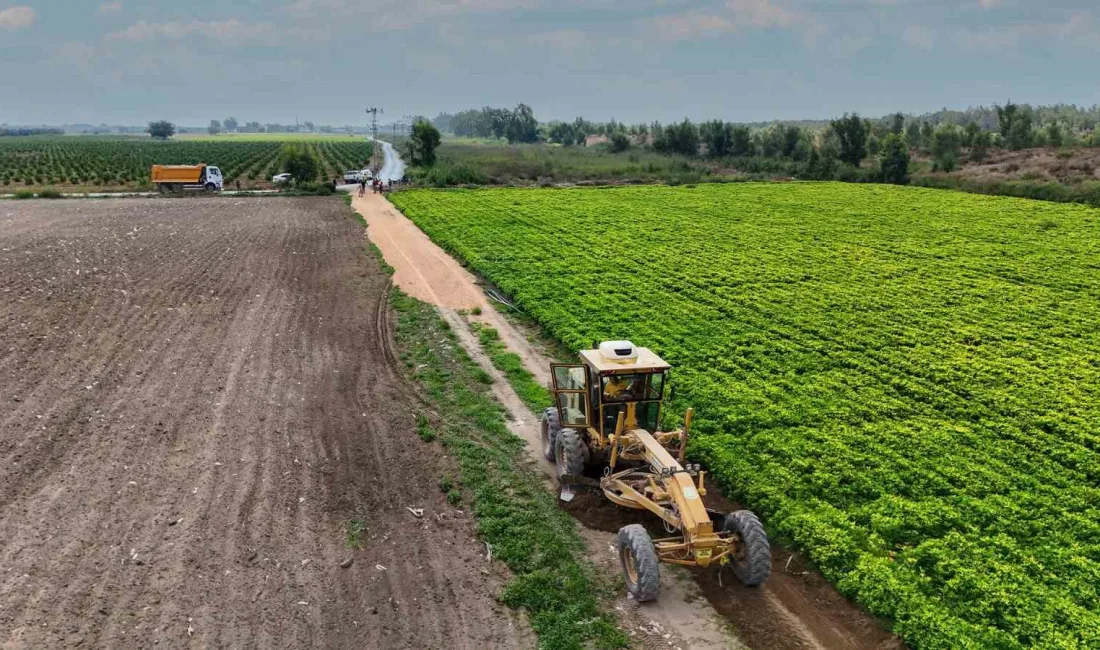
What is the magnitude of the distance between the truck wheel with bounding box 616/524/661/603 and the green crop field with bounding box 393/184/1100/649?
121 inches

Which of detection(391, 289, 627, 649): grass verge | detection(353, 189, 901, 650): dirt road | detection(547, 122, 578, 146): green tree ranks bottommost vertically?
detection(353, 189, 901, 650): dirt road

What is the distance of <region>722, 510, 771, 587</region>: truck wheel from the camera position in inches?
440

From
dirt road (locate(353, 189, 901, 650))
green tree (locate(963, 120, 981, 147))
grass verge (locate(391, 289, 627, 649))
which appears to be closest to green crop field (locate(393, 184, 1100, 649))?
dirt road (locate(353, 189, 901, 650))

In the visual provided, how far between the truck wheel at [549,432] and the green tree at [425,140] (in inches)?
3107

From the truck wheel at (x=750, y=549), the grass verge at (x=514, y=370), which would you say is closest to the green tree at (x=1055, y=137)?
the grass verge at (x=514, y=370)

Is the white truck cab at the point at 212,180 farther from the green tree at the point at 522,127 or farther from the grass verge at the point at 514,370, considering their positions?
the green tree at the point at 522,127

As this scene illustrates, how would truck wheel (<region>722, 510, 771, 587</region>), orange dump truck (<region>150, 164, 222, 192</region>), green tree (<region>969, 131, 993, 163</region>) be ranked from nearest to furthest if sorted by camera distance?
truck wheel (<region>722, 510, 771, 587</region>), orange dump truck (<region>150, 164, 222, 192</region>), green tree (<region>969, 131, 993, 163</region>)

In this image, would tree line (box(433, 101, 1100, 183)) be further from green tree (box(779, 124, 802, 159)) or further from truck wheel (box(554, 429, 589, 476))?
truck wheel (box(554, 429, 589, 476))

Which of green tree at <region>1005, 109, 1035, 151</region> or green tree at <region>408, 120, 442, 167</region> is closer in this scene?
green tree at <region>1005, 109, 1035, 151</region>

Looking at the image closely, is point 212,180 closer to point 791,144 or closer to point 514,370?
point 514,370

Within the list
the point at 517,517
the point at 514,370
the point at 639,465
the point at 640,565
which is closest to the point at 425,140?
the point at 514,370

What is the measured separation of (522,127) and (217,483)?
607 ft

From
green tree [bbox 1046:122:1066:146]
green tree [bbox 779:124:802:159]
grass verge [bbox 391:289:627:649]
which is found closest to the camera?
grass verge [bbox 391:289:627:649]

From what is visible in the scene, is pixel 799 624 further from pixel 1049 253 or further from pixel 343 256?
pixel 1049 253
